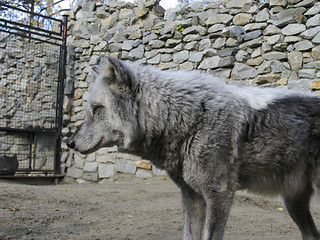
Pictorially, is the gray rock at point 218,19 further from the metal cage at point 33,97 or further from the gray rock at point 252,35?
the metal cage at point 33,97

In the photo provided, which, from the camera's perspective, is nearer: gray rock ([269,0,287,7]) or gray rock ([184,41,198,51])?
gray rock ([269,0,287,7])

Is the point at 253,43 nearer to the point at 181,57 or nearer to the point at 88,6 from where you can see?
the point at 181,57

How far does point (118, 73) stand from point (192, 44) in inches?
183

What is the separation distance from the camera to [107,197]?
5.76m

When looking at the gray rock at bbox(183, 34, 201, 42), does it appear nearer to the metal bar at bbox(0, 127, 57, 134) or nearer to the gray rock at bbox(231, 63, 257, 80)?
the gray rock at bbox(231, 63, 257, 80)

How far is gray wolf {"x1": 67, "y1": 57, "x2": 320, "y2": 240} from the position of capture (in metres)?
2.47

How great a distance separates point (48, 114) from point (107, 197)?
3.69 m

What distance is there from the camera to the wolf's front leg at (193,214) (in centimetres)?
281

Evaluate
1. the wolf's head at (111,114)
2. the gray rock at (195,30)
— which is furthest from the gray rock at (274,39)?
the wolf's head at (111,114)

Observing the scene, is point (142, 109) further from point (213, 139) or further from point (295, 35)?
point (295, 35)

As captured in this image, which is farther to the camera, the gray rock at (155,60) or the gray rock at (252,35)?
the gray rock at (155,60)

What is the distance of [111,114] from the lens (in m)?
2.70

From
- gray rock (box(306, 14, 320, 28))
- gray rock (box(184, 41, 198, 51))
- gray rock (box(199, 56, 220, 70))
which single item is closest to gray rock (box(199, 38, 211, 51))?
gray rock (box(184, 41, 198, 51))

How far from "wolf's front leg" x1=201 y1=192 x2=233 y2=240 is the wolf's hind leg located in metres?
0.99
